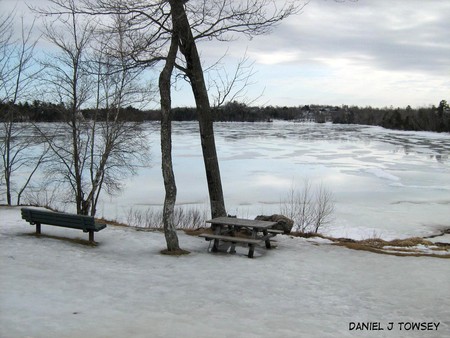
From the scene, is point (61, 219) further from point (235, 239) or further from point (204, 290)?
point (204, 290)

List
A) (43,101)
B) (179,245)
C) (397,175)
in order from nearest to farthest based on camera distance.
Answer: (179,245) < (43,101) < (397,175)

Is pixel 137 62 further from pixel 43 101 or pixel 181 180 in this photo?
pixel 181 180

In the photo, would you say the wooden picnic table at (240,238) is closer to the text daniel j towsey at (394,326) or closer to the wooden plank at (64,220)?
the wooden plank at (64,220)

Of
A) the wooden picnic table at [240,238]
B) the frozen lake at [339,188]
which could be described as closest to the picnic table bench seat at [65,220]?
the wooden picnic table at [240,238]

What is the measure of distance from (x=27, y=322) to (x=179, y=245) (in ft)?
15.9

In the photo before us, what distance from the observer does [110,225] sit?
431 inches

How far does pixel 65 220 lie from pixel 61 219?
11 cm

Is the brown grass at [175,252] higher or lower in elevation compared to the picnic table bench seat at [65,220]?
lower

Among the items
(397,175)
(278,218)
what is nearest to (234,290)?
(278,218)

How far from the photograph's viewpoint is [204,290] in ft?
21.0

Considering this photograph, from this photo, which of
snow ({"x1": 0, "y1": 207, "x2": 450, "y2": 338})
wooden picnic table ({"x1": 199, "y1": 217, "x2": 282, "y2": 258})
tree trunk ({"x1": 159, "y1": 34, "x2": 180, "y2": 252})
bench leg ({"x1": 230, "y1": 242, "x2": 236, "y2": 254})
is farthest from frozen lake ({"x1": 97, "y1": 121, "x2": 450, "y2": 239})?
tree trunk ({"x1": 159, "y1": 34, "x2": 180, "y2": 252})

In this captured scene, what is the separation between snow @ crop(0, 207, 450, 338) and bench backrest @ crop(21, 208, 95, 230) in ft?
1.21

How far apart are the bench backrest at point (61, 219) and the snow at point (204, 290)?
1.21 ft

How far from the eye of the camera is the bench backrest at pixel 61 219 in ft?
28.2
